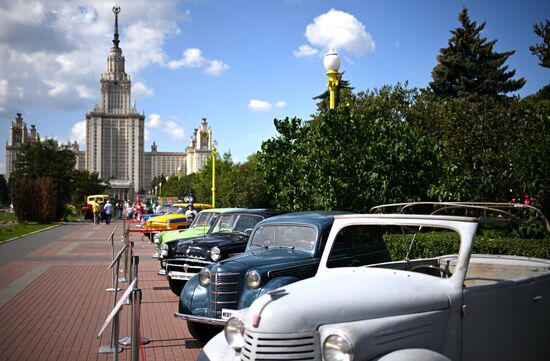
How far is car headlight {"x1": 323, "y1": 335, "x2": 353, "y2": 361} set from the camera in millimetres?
3176

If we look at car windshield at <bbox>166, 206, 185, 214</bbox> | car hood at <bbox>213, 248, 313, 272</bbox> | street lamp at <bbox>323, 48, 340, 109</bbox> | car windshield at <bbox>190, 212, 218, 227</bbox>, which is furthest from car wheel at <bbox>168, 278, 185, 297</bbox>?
car windshield at <bbox>166, 206, 185, 214</bbox>

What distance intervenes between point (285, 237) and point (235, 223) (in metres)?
3.34

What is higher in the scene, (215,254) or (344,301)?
(344,301)

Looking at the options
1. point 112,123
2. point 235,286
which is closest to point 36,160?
point 235,286

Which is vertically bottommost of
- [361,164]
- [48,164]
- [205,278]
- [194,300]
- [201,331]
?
[201,331]

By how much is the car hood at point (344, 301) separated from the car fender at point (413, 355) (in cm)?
27

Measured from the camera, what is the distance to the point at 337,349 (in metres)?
3.21

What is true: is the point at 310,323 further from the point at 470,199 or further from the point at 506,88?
the point at 506,88

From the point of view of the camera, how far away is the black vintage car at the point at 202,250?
8758 millimetres

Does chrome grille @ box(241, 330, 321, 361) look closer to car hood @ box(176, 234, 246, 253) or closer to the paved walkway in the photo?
the paved walkway

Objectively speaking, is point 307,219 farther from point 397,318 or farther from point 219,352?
point 397,318

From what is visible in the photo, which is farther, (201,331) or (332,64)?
(332,64)

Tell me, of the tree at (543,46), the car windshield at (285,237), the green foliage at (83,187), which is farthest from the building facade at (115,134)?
the car windshield at (285,237)

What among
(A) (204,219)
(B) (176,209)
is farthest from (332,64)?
(B) (176,209)
